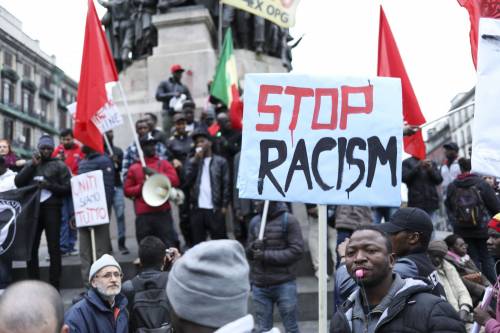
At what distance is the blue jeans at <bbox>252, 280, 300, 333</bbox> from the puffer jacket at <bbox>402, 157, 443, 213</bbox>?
2919 millimetres

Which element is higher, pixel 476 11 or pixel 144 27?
pixel 144 27

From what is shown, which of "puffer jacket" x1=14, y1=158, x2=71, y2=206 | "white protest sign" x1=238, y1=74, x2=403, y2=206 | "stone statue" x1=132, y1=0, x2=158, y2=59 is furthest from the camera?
"stone statue" x1=132, y1=0, x2=158, y2=59

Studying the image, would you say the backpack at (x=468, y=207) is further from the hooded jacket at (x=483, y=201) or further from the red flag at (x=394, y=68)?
the red flag at (x=394, y=68)

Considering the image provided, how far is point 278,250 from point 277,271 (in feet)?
0.64

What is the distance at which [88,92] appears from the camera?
307 inches

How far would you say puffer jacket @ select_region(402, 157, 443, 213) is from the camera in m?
7.83

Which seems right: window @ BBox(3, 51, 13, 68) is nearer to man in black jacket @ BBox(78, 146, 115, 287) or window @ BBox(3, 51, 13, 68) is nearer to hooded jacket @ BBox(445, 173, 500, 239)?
man in black jacket @ BBox(78, 146, 115, 287)

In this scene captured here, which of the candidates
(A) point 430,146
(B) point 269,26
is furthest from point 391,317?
(A) point 430,146

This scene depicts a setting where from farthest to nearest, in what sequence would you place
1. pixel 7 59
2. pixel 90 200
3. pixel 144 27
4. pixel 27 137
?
pixel 27 137 < pixel 7 59 < pixel 144 27 < pixel 90 200

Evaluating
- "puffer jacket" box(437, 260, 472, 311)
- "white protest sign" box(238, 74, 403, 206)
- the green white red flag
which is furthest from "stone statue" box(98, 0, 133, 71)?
"white protest sign" box(238, 74, 403, 206)

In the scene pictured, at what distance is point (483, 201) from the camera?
7.30 metres

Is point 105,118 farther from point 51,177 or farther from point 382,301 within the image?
→ point 382,301

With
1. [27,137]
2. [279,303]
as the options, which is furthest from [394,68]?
[27,137]

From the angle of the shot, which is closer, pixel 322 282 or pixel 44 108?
pixel 322 282
